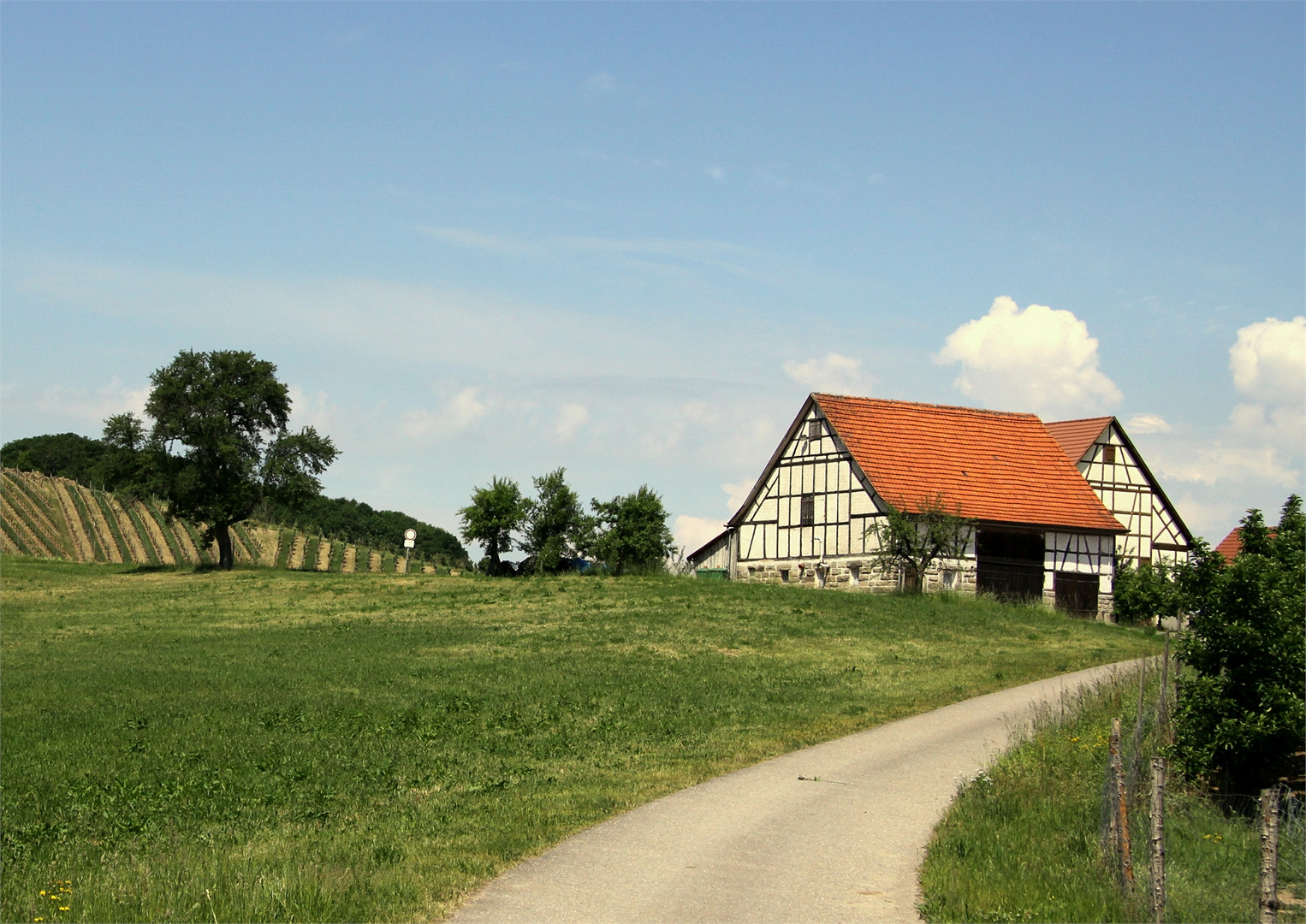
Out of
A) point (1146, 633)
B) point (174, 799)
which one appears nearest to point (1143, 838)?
point (174, 799)

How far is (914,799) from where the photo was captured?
49.1 feet

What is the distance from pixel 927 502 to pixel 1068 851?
1477 inches

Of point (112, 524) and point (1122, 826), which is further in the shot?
point (112, 524)

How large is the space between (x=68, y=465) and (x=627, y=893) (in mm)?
157631

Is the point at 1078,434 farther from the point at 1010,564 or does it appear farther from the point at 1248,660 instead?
the point at 1248,660

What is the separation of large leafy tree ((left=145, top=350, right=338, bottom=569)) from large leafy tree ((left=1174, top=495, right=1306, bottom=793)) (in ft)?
179

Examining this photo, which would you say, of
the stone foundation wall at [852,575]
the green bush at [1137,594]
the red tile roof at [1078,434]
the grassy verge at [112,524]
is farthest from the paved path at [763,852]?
the grassy verge at [112,524]

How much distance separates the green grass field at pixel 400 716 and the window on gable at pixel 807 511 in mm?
8474

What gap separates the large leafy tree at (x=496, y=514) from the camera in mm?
59906

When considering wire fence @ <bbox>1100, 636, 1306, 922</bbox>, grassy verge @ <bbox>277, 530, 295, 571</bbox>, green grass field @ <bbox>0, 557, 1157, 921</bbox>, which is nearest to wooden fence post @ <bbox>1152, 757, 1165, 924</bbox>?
wire fence @ <bbox>1100, 636, 1306, 922</bbox>

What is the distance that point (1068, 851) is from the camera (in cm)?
1234

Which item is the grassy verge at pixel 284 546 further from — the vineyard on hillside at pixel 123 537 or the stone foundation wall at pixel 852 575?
the stone foundation wall at pixel 852 575

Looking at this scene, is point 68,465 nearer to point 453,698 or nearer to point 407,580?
point 407,580

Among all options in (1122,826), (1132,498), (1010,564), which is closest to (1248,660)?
(1122,826)
